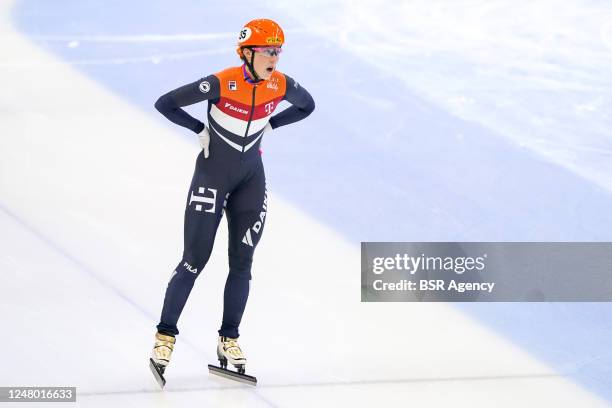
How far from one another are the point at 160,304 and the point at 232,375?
3.21 ft

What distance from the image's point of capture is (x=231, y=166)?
6.32m

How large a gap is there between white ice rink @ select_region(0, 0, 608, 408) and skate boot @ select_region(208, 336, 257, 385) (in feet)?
0.19

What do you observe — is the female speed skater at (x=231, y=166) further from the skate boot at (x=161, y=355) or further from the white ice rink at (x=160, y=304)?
the white ice rink at (x=160, y=304)

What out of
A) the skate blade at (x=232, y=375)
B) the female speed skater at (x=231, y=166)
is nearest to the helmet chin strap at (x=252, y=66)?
the female speed skater at (x=231, y=166)

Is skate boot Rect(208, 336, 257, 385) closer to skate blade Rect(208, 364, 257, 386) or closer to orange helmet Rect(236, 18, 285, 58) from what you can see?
skate blade Rect(208, 364, 257, 386)

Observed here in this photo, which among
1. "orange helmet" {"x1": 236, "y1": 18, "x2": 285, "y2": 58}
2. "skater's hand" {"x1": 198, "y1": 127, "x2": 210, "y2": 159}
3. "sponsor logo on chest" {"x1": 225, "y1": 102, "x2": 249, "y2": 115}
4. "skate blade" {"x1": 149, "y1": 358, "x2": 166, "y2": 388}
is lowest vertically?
"skate blade" {"x1": 149, "y1": 358, "x2": 166, "y2": 388}

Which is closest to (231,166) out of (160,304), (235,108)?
(235,108)

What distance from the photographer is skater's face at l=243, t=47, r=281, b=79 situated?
6.20m

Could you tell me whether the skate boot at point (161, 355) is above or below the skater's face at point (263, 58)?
below

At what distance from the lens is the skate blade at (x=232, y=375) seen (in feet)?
20.9

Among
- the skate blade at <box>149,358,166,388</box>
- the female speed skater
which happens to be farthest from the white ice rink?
the female speed skater

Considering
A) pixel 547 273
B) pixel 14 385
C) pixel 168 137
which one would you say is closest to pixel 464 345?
pixel 547 273

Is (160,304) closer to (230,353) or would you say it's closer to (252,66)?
(230,353)

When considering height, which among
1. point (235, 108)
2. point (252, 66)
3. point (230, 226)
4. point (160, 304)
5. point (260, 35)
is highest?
point (260, 35)
